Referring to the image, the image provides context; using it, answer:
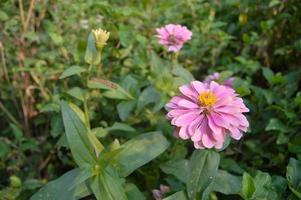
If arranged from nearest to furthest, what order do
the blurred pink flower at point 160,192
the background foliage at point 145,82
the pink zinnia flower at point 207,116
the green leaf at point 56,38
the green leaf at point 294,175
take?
1. the pink zinnia flower at point 207,116
2. the green leaf at point 294,175
3. the blurred pink flower at point 160,192
4. the background foliage at point 145,82
5. the green leaf at point 56,38

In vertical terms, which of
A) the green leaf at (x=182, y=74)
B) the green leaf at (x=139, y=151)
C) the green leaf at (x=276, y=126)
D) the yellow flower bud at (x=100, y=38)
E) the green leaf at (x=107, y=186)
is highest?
the yellow flower bud at (x=100, y=38)

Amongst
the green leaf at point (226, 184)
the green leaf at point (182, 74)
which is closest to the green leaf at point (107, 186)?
the green leaf at point (226, 184)

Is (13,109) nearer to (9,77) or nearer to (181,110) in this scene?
(9,77)

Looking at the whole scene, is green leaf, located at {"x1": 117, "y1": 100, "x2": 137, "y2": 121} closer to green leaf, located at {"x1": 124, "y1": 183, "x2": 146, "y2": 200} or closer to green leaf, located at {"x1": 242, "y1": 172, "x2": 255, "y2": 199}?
green leaf, located at {"x1": 124, "y1": 183, "x2": 146, "y2": 200}

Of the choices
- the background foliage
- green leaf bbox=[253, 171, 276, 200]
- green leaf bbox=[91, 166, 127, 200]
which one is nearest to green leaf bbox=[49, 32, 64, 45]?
the background foliage

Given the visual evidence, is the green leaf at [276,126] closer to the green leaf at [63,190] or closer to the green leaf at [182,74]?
the green leaf at [182,74]

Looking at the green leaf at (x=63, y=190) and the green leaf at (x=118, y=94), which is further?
the green leaf at (x=118, y=94)

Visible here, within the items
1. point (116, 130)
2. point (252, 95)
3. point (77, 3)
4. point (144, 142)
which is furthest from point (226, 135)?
point (77, 3)
